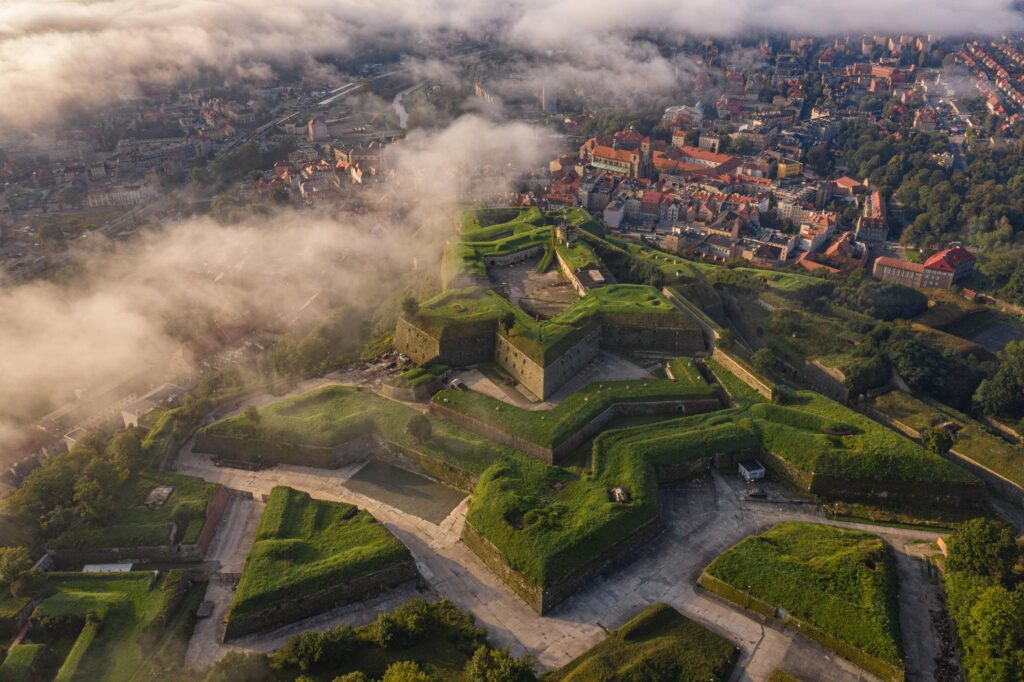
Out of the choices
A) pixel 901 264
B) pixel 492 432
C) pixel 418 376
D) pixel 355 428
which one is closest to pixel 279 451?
pixel 355 428

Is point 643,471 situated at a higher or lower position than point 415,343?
lower

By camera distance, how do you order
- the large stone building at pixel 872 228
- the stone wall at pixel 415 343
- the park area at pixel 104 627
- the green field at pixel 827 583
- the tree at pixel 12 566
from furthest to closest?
the large stone building at pixel 872 228
the stone wall at pixel 415 343
the tree at pixel 12 566
the green field at pixel 827 583
the park area at pixel 104 627

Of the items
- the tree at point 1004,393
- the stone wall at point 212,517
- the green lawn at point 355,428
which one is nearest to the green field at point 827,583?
the green lawn at point 355,428

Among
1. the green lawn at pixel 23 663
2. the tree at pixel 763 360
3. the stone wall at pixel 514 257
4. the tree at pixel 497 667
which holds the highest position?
the stone wall at pixel 514 257

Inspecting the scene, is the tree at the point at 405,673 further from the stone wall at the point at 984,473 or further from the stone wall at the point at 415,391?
the stone wall at the point at 984,473

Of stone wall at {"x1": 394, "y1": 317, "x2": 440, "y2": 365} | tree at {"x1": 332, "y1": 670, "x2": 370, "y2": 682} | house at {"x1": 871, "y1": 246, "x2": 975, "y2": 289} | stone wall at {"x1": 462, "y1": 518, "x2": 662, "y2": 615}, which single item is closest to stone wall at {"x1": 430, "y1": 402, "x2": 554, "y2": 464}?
stone wall at {"x1": 394, "y1": 317, "x2": 440, "y2": 365}

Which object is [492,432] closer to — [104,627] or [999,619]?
[104,627]
